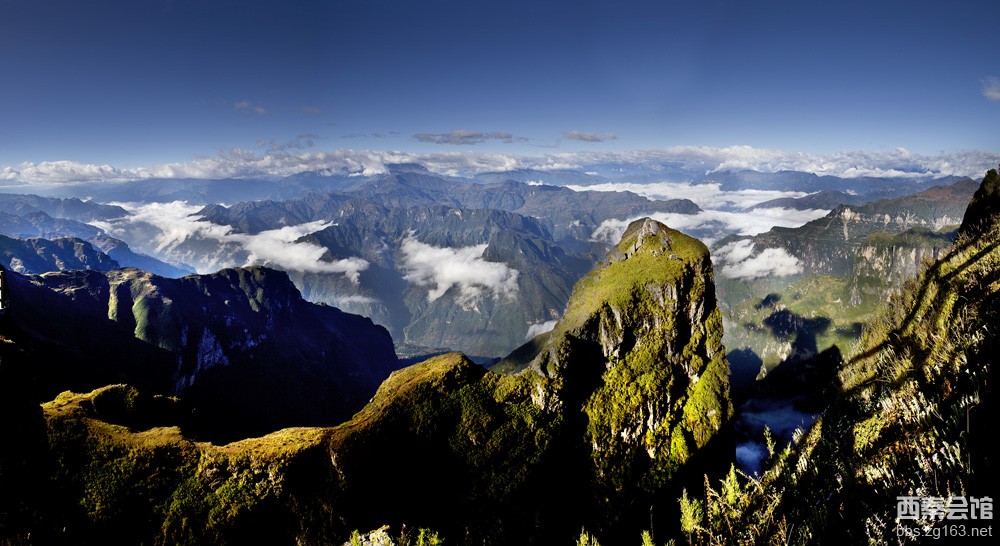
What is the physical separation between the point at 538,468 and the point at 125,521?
4328 centimetres

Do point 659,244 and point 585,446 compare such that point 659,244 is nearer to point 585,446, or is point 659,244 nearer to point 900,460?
point 585,446

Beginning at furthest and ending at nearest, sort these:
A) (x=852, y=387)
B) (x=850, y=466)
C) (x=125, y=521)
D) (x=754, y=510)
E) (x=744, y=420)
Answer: (x=744, y=420)
(x=125, y=521)
(x=852, y=387)
(x=754, y=510)
(x=850, y=466)

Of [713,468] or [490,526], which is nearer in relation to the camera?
[490,526]

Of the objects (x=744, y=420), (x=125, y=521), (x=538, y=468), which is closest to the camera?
(x=125, y=521)

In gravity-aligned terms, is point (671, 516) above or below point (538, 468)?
below

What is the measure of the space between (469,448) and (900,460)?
52525mm

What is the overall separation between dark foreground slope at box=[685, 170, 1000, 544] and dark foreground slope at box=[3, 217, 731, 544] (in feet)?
85.9

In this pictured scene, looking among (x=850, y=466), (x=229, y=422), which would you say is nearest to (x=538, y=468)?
(x=850, y=466)

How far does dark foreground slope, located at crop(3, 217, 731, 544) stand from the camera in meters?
34.9

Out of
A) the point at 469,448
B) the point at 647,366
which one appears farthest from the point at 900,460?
the point at 647,366

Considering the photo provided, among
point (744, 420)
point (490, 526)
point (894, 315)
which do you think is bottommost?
point (744, 420)

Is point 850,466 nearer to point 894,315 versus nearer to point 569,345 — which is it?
point 894,315

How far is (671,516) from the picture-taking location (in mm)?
59781

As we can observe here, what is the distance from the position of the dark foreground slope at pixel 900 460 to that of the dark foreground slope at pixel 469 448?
26.2m
